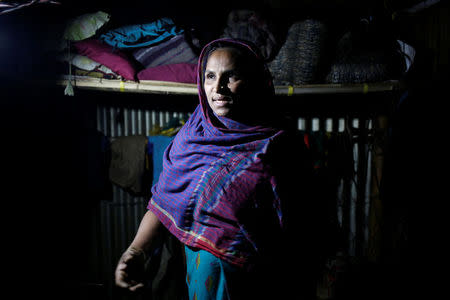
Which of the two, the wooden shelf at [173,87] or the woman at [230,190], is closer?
the woman at [230,190]

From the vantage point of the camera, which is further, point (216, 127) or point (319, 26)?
point (319, 26)

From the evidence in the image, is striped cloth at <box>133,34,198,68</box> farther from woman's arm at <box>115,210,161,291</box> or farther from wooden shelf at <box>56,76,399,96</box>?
→ woman's arm at <box>115,210,161,291</box>

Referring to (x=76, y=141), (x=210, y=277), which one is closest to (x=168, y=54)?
(x=76, y=141)

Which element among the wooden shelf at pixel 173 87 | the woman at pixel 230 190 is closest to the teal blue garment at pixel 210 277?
the woman at pixel 230 190

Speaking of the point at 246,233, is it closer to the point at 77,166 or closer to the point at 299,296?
the point at 299,296

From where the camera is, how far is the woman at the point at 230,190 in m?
1.19

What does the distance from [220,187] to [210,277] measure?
41cm

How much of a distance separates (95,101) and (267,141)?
242 centimetres

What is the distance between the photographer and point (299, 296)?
50.6 inches

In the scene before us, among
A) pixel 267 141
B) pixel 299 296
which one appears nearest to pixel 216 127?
pixel 267 141

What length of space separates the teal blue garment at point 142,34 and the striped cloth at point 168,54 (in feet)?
0.18

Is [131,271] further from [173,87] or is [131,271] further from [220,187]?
[173,87]

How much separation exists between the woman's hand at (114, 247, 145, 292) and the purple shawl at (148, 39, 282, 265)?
0.65 ft

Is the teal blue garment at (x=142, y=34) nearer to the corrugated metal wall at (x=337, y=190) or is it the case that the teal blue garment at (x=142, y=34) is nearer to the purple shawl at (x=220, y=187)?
the corrugated metal wall at (x=337, y=190)
